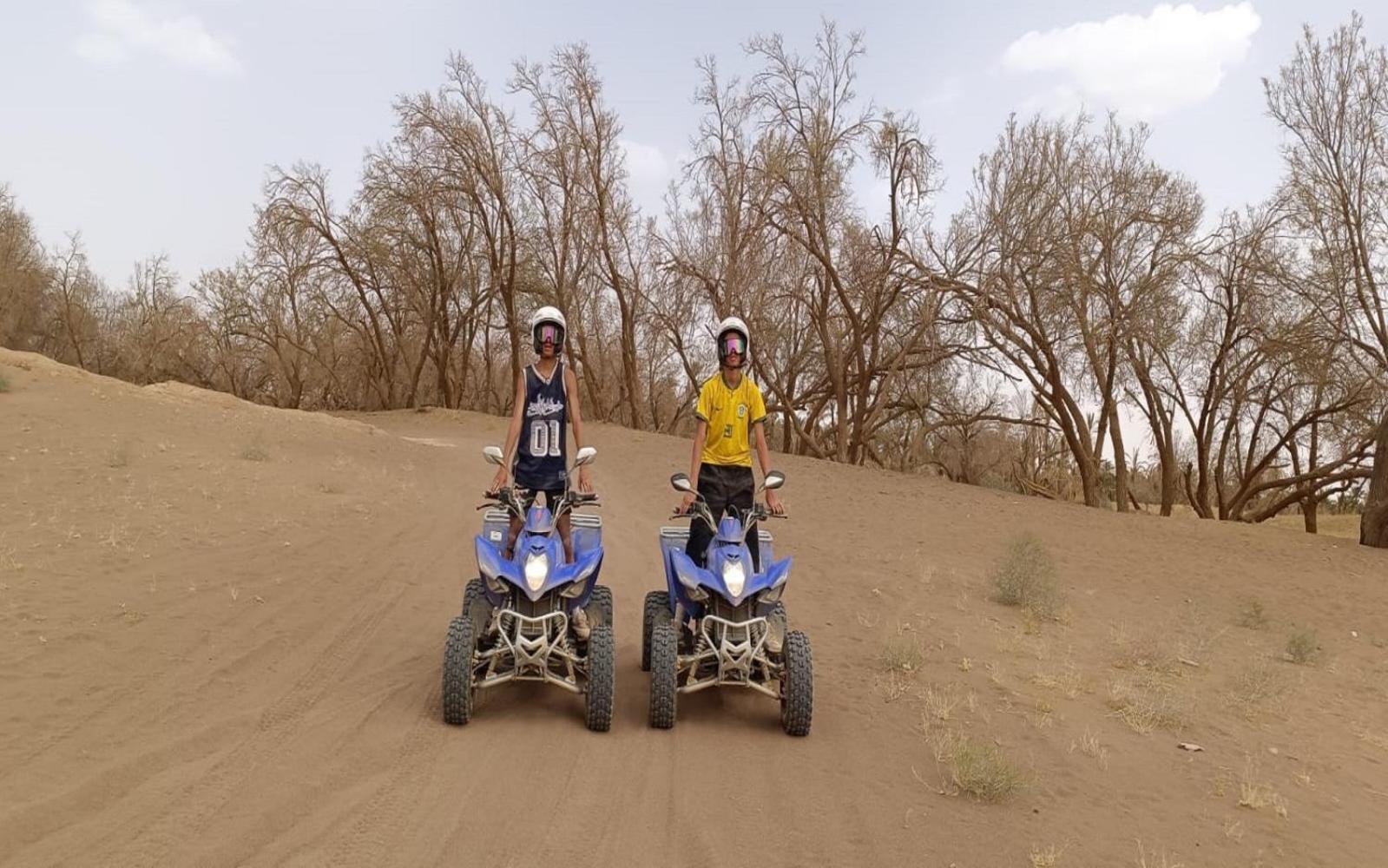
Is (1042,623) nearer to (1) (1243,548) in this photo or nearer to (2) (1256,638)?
(2) (1256,638)

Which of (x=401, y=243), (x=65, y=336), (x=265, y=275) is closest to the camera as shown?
(x=401, y=243)

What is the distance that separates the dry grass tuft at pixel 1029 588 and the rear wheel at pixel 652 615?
5126 mm

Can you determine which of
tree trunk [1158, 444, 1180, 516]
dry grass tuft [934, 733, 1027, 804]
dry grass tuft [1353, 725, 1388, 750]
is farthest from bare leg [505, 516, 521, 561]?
tree trunk [1158, 444, 1180, 516]

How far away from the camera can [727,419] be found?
20.3 feet

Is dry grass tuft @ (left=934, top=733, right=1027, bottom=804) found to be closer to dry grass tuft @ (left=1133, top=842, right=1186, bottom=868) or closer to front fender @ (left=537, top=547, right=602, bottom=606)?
dry grass tuft @ (left=1133, top=842, right=1186, bottom=868)

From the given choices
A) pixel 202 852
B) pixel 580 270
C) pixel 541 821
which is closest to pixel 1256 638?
pixel 541 821

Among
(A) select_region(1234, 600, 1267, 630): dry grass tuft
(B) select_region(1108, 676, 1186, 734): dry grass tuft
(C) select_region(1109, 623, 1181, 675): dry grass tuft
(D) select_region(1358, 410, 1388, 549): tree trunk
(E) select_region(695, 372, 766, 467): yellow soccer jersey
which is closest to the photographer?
(E) select_region(695, 372, 766, 467): yellow soccer jersey

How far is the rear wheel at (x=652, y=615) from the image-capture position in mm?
6305

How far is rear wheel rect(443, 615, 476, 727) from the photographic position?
5230 mm

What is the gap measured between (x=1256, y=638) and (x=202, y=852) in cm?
1128

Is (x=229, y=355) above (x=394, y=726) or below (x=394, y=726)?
above

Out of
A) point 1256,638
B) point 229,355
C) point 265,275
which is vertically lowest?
point 1256,638

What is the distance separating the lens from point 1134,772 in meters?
5.55

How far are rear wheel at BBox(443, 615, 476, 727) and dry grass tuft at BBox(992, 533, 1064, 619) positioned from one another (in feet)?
22.5
